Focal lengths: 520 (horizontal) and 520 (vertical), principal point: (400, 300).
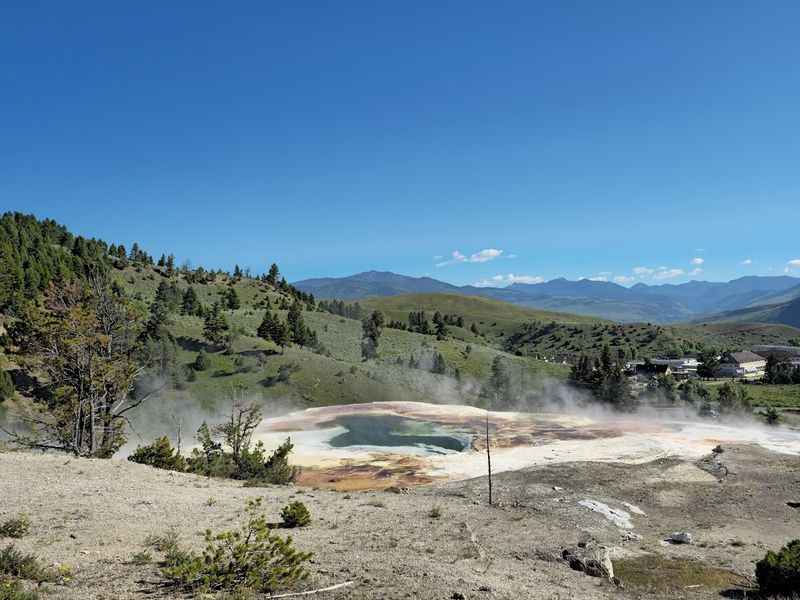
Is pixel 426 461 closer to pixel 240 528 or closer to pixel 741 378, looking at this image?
pixel 240 528

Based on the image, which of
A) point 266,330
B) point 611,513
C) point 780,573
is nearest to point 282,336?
point 266,330

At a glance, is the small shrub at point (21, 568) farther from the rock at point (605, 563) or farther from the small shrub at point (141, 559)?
the rock at point (605, 563)

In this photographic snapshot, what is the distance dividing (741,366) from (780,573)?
140m

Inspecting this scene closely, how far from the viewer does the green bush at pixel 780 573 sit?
51.1 feet

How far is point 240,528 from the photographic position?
17812 millimetres

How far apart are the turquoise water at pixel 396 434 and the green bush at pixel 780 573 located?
41.6 m

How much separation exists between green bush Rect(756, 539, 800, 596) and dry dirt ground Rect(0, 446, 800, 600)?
4.36 feet

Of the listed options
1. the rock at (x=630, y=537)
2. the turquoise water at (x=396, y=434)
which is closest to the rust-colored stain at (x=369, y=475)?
the turquoise water at (x=396, y=434)

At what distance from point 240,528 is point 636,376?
373 ft

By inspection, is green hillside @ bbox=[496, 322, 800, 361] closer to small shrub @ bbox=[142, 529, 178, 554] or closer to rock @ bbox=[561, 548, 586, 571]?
rock @ bbox=[561, 548, 586, 571]

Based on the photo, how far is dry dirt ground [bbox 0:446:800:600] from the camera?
1326 cm

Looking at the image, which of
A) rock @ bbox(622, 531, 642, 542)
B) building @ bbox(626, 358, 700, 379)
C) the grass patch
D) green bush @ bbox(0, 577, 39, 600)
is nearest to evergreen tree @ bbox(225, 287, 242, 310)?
building @ bbox(626, 358, 700, 379)

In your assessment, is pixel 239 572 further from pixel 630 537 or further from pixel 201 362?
pixel 201 362

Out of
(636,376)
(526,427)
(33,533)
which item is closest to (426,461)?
(526,427)
